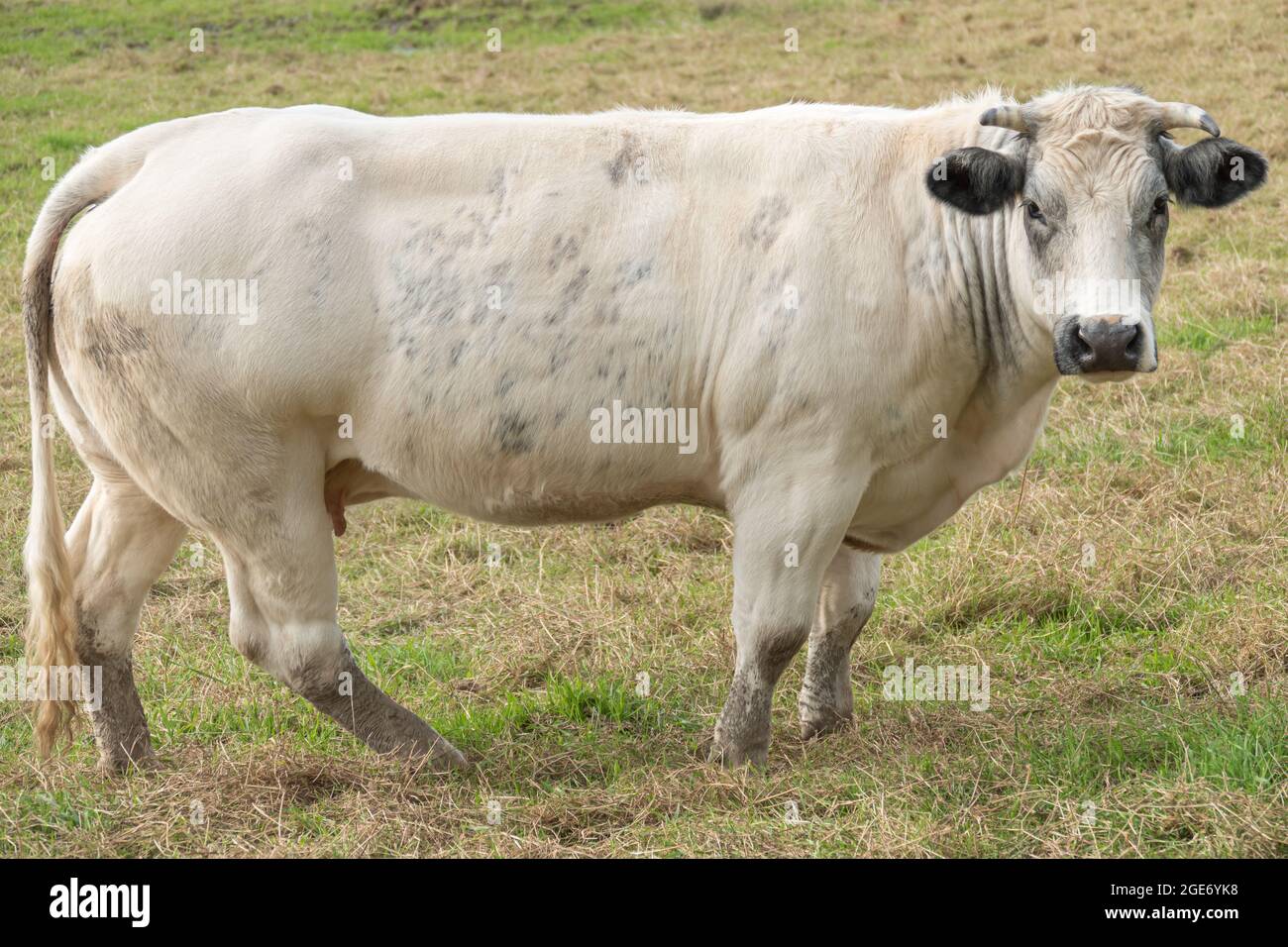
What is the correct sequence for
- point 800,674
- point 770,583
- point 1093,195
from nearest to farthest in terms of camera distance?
point 1093,195, point 770,583, point 800,674

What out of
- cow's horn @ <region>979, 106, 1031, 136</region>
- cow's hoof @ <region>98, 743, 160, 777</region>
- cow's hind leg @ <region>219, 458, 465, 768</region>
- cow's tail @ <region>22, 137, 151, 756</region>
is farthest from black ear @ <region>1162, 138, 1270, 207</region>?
cow's hoof @ <region>98, 743, 160, 777</region>

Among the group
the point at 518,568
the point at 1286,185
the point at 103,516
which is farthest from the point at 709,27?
the point at 103,516

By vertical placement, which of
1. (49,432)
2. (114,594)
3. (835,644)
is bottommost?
(835,644)

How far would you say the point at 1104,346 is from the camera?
14.6 ft

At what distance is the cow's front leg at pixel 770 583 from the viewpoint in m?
4.98

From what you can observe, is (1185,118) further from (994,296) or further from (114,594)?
(114,594)

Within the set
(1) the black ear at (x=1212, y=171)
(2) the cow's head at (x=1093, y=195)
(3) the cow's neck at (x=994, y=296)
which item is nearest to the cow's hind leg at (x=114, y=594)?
(3) the cow's neck at (x=994, y=296)

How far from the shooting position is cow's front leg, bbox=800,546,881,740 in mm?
5750

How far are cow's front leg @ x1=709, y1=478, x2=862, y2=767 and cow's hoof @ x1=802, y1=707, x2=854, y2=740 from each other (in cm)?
46

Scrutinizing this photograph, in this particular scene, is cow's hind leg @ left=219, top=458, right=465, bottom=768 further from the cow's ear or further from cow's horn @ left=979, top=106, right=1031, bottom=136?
cow's horn @ left=979, top=106, right=1031, bottom=136

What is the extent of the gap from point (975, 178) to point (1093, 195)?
395mm

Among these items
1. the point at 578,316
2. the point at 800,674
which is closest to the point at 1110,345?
the point at 578,316
